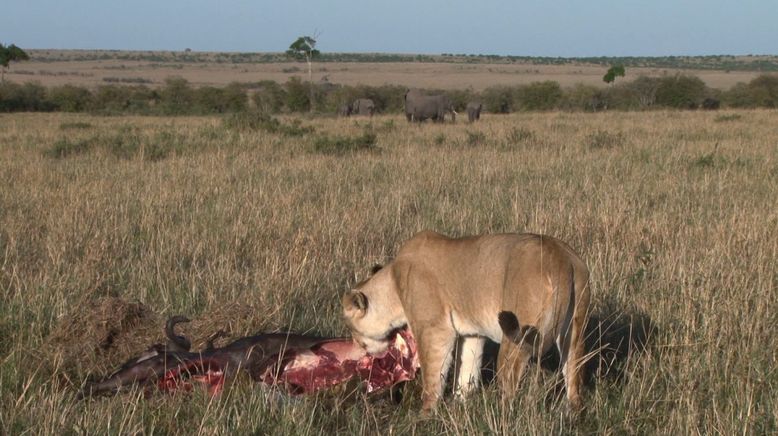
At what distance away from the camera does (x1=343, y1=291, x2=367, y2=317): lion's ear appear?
461 centimetres

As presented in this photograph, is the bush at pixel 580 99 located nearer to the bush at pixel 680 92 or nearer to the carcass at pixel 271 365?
the bush at pixel 680 92

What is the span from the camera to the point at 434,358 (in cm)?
425

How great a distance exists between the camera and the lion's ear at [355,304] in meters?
4.61

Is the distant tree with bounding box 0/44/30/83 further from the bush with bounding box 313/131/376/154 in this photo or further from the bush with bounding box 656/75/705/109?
the bush with bounding box 313/131/376/154

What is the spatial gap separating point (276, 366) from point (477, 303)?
1155 mm

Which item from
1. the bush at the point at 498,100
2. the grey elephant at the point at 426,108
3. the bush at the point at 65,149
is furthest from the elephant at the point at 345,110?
the bush at the point at 65,149

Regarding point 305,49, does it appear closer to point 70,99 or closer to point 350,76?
point 70,99

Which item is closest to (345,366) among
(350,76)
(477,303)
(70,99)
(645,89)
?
(477,303)

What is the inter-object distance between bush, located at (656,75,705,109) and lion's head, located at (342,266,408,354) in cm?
4877

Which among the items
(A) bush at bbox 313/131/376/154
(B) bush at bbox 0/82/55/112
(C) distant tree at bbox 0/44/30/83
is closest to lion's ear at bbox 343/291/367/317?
(A) bush at bbox 313/131/376/154

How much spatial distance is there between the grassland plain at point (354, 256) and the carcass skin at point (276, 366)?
0.17 m

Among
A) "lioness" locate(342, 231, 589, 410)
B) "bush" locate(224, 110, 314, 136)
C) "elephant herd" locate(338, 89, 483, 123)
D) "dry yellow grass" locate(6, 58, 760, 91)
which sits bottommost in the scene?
"dry yellow grass" locate(6, 58, 760, 91)

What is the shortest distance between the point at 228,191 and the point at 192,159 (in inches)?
143

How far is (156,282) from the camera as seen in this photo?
650 cm
